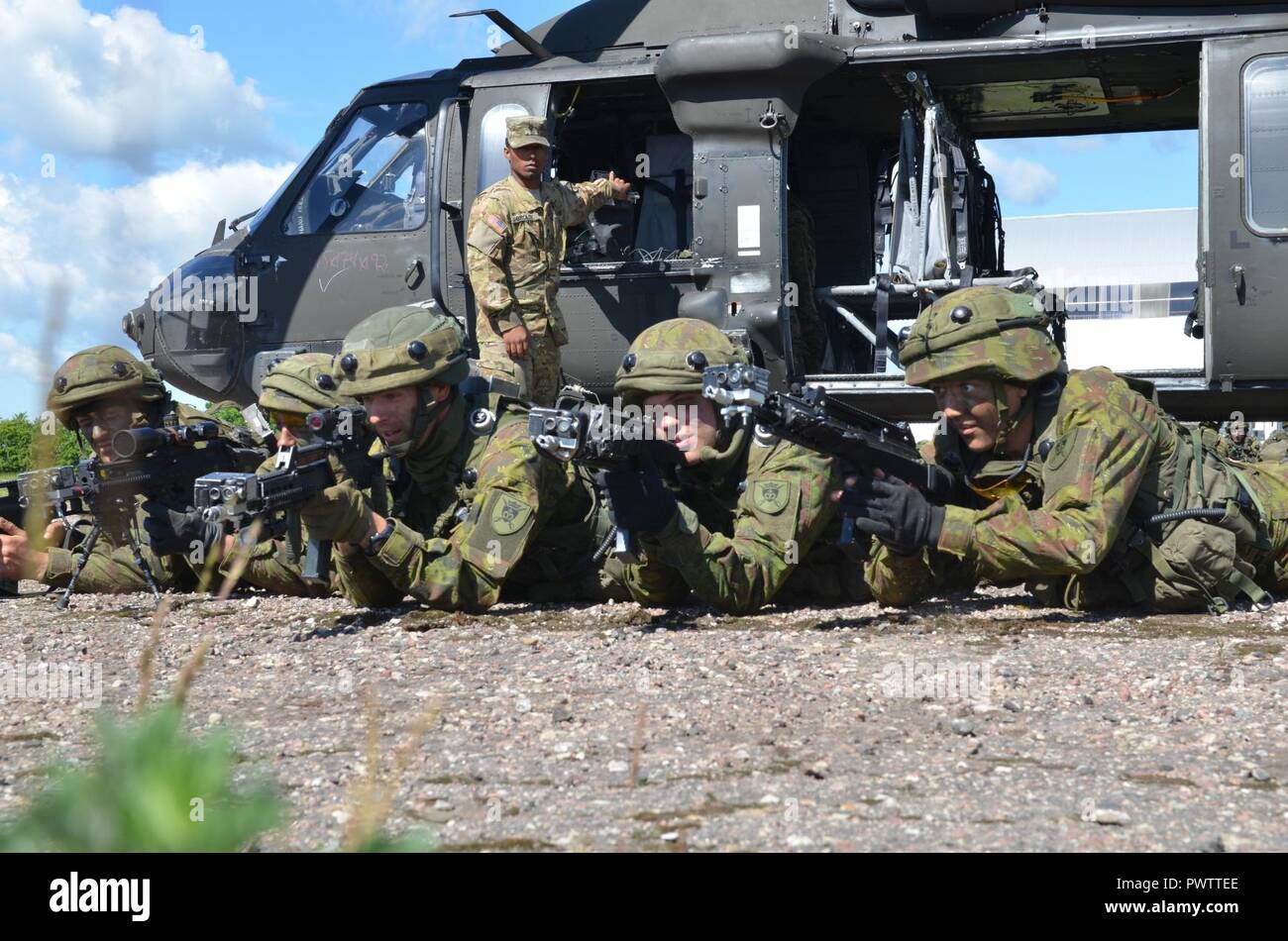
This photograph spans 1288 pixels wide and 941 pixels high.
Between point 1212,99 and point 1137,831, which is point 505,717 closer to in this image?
point 1137,831

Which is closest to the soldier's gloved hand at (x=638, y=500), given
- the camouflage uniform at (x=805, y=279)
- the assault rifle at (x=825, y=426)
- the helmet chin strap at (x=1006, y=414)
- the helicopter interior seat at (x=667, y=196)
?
the assault rifle at (x=825, y=426)

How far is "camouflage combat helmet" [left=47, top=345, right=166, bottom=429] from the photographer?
7055 mm

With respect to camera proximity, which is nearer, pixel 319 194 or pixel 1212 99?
pixel 1212 99

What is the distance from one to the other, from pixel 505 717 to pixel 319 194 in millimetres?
5856

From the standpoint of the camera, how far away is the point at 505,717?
3992mm

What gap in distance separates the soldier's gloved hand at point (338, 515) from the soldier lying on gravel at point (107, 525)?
1976 millimetres

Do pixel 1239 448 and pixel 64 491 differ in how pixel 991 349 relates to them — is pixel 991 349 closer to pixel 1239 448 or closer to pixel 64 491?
pixel 1239 448

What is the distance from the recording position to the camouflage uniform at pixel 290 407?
648cm

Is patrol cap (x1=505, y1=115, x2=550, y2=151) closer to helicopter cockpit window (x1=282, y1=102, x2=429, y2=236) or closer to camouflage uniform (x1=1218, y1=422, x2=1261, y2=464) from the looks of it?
helicopter cockpit window (x1=282, y1=102, x2=429, y2=236)

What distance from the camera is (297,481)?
509 centimetres

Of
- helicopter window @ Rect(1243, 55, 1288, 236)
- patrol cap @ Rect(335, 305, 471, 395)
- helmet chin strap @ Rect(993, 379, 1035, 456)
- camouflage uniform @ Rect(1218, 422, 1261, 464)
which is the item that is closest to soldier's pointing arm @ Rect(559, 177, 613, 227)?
patrol cap @ Rect(335, 305, 471, 395)

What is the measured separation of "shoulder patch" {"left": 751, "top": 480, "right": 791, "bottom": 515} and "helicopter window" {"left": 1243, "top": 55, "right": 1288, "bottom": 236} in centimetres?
360

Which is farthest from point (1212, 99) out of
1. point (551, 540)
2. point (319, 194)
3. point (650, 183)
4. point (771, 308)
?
point (319, 194)
